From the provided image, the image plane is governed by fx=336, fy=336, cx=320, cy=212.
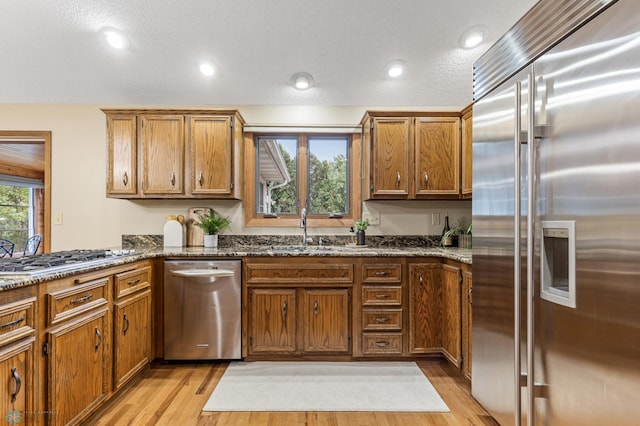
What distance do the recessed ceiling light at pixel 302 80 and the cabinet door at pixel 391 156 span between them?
69 cm

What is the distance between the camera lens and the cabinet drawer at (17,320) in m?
1.33

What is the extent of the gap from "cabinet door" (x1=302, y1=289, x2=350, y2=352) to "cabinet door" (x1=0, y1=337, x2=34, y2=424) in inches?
65.3

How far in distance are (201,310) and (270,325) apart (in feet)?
1.82

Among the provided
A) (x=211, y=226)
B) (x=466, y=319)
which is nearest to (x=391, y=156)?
(x=466, y=319)

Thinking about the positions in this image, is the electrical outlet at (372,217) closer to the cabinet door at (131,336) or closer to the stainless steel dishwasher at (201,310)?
the stainless steel dishwasher at (201,310)

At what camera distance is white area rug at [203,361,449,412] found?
6.91 feet

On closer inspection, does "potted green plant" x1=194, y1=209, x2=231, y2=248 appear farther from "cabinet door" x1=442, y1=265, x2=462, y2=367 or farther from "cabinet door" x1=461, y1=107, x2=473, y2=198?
"cabinet door" x1=461, y1=107, x2=473, y2=198

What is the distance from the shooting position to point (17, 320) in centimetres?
140

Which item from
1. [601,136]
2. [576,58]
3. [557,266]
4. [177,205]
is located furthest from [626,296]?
[177,205]

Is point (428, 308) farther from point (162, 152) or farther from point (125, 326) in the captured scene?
point (162, 152)

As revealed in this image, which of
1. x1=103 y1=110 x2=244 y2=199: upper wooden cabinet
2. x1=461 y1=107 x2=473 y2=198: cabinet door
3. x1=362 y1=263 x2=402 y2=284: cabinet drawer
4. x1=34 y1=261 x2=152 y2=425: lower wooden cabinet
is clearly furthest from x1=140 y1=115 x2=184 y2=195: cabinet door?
x1=461 y1=107 x2=473 y2=198: cabinet door

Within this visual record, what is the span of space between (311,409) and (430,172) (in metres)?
2.15

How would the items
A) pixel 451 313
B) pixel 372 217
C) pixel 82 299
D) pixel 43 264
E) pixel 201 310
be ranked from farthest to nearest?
1. pixel 372 217
2. pixel 201 310
3. pixel 451 313
4. pixel 82 299
5. pixel 43 264

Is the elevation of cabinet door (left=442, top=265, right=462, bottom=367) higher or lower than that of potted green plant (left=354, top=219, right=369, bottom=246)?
lower
